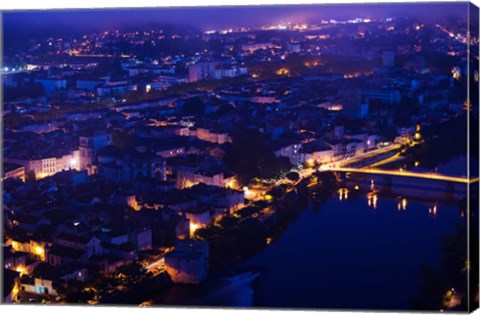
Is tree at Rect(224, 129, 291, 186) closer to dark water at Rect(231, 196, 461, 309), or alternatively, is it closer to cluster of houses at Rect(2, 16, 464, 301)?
cluster of houses at Rect(2, 16, 464, 301)

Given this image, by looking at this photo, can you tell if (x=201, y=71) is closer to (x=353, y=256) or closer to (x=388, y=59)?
(x=388, y=59)

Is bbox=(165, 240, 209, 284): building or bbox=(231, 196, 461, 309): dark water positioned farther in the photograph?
bbox=(165, 240, 209, 284): building

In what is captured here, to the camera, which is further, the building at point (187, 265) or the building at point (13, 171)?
the building at point (13, 171)

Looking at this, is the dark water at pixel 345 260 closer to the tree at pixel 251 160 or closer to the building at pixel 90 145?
the tree at pixel 251 160

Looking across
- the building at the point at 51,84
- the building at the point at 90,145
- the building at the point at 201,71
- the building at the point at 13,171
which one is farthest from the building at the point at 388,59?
the building at the point at 13,171

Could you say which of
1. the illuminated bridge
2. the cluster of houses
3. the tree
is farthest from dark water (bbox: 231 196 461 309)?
the tree

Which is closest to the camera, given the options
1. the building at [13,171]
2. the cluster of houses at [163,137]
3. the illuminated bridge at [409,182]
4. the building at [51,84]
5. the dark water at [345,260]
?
the dark water at [345,260]

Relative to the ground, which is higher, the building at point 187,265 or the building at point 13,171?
the building at point 13,171
